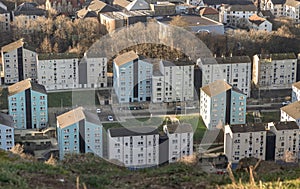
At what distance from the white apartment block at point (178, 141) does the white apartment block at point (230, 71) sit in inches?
104

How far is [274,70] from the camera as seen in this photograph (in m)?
9.73

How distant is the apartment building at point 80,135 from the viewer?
6.60 meters

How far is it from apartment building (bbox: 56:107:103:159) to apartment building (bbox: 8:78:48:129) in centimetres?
124

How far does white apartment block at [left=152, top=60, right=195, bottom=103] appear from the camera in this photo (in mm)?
8930

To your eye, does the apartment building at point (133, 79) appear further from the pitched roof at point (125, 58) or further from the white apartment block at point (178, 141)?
the white apartment block at point (178, 141)

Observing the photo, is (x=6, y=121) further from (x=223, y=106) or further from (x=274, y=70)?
(x=274, y=70)

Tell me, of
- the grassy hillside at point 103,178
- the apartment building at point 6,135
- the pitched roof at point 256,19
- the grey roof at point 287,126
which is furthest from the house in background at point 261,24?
the grassy hillside at point 103,178

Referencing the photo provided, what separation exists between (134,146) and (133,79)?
2676mm

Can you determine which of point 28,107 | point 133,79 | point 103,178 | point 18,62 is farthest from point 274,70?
point 103,178

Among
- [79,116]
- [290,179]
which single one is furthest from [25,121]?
[290,179]

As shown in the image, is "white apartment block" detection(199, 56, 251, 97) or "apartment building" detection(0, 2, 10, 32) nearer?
"white apartment block" detection(199, 56, 251, 97)

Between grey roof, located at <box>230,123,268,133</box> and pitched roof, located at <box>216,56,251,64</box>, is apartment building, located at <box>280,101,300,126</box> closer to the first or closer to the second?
grey roof, located at <box>230,123,268,133</box>

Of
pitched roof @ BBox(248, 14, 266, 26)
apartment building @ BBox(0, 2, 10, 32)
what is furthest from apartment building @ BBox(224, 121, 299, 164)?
apartment building @ BBox(0, 2, 10, 32)

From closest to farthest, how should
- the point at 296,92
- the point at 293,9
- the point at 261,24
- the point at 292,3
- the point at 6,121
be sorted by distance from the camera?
the point at 6,121
the point at 296,92
the point at 261,24
the point at 293,9
the point at 292,3
